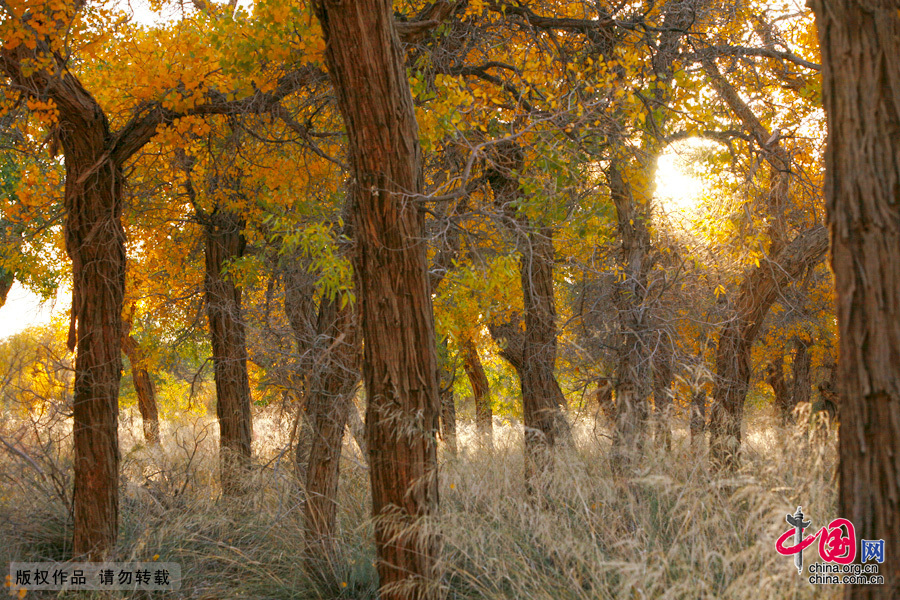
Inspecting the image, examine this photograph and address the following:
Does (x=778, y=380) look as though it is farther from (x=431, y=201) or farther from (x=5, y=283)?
(x=5, y=283)

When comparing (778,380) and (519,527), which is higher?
(778,380)

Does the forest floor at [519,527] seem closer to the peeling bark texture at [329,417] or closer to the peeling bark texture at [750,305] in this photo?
the peeling bark texture at [329,417]

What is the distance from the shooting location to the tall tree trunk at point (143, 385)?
13387 mm

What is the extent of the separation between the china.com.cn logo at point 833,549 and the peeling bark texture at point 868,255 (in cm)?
3

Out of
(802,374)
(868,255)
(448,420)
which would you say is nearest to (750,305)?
(448,420)

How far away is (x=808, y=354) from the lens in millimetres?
16641

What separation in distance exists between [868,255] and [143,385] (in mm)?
16415

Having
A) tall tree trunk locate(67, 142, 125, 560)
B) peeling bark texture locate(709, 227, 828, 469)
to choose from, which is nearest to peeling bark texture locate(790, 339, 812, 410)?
peeling bark texture locate(709, 227, 828, 469)

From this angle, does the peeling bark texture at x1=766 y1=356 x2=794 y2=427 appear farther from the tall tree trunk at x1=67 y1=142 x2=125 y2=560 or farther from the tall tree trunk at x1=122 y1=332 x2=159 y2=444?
the tall tree trunk at x1=67 y1=142 x2=125 y2=560

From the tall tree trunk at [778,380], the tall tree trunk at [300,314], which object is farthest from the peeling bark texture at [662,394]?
the tall tree trunk at [778,380]

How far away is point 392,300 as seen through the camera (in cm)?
400

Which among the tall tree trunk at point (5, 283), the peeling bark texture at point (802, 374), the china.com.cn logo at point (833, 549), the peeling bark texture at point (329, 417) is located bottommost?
the china.com.cn logo at point (833, 549)

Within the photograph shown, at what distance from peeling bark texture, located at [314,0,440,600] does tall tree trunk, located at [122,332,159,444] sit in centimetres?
947

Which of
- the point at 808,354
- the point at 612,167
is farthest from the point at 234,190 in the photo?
the point at 808,354
